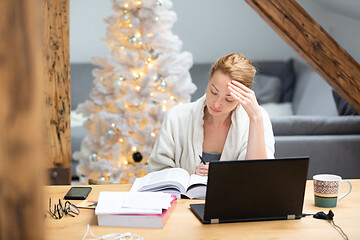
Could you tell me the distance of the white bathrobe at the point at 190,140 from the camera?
219cm

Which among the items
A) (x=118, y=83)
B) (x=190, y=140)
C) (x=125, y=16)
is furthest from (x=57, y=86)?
(x=190, y=140)

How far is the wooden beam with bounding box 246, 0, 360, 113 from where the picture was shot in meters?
2.91

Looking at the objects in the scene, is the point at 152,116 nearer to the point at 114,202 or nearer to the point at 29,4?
the point at 114,202

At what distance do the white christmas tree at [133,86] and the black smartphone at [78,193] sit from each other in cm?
137

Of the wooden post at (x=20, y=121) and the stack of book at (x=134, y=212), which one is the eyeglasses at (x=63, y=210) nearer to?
the stack of book at (x=134, y=212)

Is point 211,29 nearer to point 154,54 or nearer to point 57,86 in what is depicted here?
point 154,54

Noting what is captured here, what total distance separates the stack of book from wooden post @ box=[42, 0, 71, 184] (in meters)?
1.65

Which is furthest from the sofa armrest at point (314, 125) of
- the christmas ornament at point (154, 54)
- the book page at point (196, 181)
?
the book page at point (196, 181)

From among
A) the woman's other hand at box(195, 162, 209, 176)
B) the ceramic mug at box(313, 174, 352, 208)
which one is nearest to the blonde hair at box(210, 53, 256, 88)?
the woman's other hand at box(195, 162, 209, 176)

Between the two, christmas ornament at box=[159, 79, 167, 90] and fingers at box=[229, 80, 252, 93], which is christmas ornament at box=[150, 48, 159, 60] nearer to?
christmas ornament at box=[159, 79, 167, 90]

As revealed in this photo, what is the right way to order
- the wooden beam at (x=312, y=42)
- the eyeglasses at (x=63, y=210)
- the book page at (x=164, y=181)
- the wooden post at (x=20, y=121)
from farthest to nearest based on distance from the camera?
the wooden beam at (x=312, y=42), the book page at (x=164, y=181), the eyeglasses at (x=63, y=210), the wooden post at (x=20, y=121)

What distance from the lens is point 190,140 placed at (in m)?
2.24

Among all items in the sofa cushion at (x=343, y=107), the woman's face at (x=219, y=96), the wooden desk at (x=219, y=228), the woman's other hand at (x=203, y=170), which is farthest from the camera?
the sofa cushion at (x=343, y=107)

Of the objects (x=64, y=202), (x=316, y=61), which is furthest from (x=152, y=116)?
(x=64, y=202)
